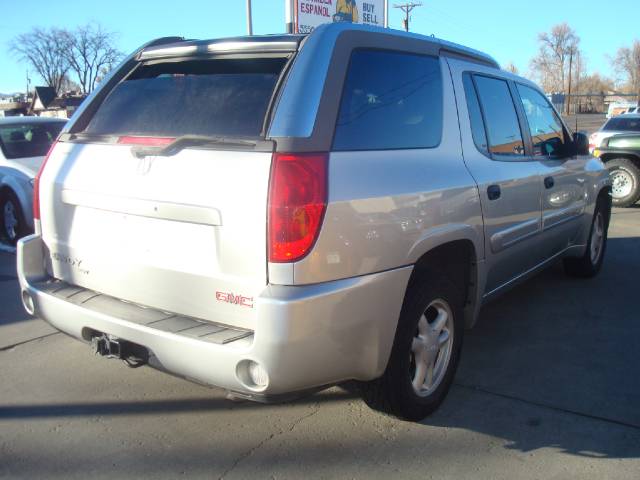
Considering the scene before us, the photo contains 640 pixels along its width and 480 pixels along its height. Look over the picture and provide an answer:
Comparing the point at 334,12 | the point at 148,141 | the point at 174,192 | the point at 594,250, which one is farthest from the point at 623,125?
the point at 174,192

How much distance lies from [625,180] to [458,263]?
9.37 meters

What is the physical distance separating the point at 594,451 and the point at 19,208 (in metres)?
6.64

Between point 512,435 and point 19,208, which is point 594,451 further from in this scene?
point 19,208

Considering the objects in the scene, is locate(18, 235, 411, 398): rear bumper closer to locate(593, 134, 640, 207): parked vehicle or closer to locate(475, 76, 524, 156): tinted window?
locate(475, 76, 524, 156): tinted window

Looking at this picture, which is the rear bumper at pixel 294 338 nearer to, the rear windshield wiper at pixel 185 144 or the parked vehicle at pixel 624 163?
the rear windshield wiper at pixel 185 144

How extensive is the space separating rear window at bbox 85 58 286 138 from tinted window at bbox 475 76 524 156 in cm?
161

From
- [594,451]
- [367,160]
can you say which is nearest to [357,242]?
[367,160]

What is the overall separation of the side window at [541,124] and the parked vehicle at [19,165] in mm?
5533

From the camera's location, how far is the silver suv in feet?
8.00

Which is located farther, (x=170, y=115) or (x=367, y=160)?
(x=170, y=115)

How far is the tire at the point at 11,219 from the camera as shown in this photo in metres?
7.26

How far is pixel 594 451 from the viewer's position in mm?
2955

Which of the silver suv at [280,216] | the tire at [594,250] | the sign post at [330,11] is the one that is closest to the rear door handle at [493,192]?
the silver suv at [280,216]

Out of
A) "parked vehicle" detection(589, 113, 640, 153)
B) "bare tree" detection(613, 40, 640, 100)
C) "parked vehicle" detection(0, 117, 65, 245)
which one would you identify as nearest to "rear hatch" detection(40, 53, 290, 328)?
"parked vehicle" detection(0, 117, 65, 245)
